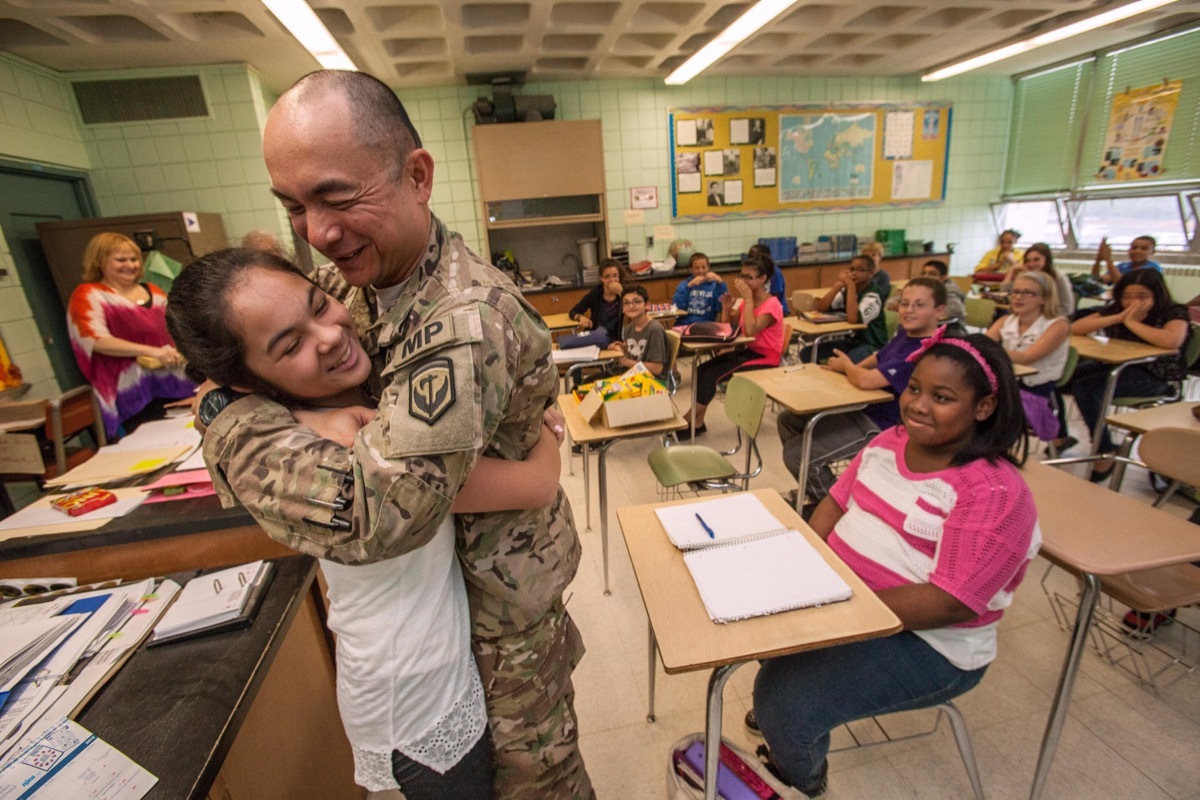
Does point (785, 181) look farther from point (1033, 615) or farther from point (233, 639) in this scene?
point (233, 639)

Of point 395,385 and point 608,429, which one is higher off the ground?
point 395,385

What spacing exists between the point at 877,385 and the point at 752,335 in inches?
58.5

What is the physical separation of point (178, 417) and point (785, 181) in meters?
6.79

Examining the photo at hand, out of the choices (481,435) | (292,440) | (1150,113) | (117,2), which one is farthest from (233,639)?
(1150,113)

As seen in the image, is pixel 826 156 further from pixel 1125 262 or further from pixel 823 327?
pixel 823 327

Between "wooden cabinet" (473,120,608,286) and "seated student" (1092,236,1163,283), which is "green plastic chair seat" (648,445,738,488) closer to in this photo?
"wooden cabinet" (473,120,608,286)

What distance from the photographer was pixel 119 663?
2.99 feet

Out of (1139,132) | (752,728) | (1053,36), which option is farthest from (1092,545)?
(1139,132)

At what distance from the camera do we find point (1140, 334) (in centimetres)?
308

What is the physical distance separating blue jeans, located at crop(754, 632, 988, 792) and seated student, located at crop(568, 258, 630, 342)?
330 cm

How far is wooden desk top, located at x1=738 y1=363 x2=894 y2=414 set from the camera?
7.94ft

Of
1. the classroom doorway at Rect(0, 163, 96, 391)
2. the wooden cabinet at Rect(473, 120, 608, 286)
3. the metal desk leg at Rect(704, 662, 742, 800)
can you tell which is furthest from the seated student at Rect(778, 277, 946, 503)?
the classroom doorway at Rect(0, 163, 96, 391)

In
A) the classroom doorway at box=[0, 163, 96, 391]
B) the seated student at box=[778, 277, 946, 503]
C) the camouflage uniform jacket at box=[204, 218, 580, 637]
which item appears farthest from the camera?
the classroom doorway at box=[0, 163, 96, 391]

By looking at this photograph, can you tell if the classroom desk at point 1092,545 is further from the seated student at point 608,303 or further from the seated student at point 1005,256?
the seated student at point 1005,256
